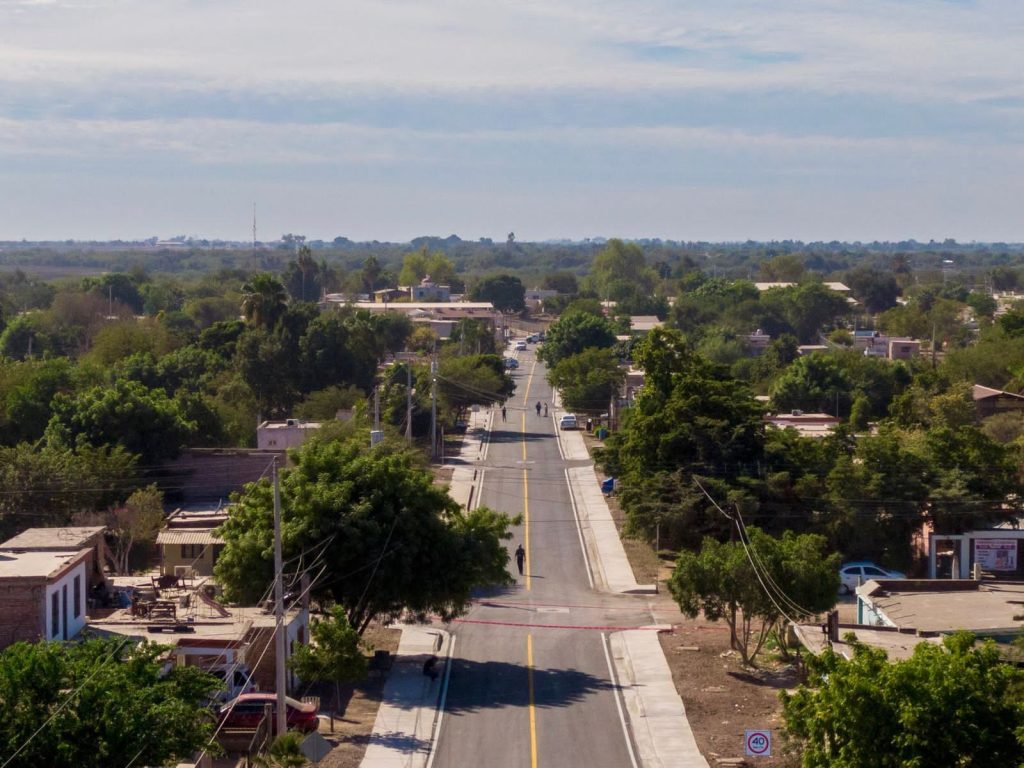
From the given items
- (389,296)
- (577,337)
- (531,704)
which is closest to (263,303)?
(577,337)

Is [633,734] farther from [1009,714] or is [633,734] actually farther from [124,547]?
[124,547]

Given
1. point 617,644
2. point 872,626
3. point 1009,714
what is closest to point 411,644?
point 617,644

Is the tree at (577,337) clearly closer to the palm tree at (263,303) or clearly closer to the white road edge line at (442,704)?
the palm tree at (263,303)

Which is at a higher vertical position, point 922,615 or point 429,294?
point 429,294

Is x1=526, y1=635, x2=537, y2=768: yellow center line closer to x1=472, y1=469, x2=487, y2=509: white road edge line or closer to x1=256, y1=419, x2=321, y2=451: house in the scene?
x1=472, y1=469, x2=487, y2=509: white road edge line

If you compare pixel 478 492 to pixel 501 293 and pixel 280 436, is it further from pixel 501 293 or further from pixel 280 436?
pixel 501 293

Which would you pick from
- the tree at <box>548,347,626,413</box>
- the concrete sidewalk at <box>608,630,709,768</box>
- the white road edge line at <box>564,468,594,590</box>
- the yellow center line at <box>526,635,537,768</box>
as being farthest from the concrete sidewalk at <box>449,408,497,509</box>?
the concrete sidewalk at <box>608,630,709,768</box>
